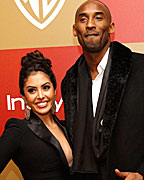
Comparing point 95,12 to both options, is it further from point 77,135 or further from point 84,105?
point 77,135

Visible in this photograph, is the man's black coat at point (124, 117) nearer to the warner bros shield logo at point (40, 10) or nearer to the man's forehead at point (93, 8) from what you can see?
the man's forehead at point (93, 8)

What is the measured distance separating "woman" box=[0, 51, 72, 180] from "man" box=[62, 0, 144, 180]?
94 mm

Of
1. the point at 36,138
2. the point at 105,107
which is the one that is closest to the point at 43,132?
the point at 36,138

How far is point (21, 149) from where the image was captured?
1447 mm

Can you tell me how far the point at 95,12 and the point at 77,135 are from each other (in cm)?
67

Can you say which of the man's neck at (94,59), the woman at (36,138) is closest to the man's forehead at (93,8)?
the man's neck at (94,59)

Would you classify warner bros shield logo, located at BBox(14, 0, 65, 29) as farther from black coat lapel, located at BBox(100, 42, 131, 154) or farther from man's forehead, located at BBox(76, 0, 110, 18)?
black coat lapel, located at BBox(100, 42, 131, 154)

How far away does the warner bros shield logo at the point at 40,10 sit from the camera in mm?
2227

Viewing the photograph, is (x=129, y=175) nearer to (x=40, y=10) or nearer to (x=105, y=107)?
(x=105, y=107)

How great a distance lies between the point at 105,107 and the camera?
1403 mm

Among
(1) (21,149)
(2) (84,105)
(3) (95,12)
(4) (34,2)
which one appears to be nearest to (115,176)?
(2) (84,105)

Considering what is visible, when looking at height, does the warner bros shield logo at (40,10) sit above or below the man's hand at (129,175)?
above

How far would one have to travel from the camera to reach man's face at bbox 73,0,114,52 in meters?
1.45

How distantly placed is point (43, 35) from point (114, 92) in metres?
1.07
